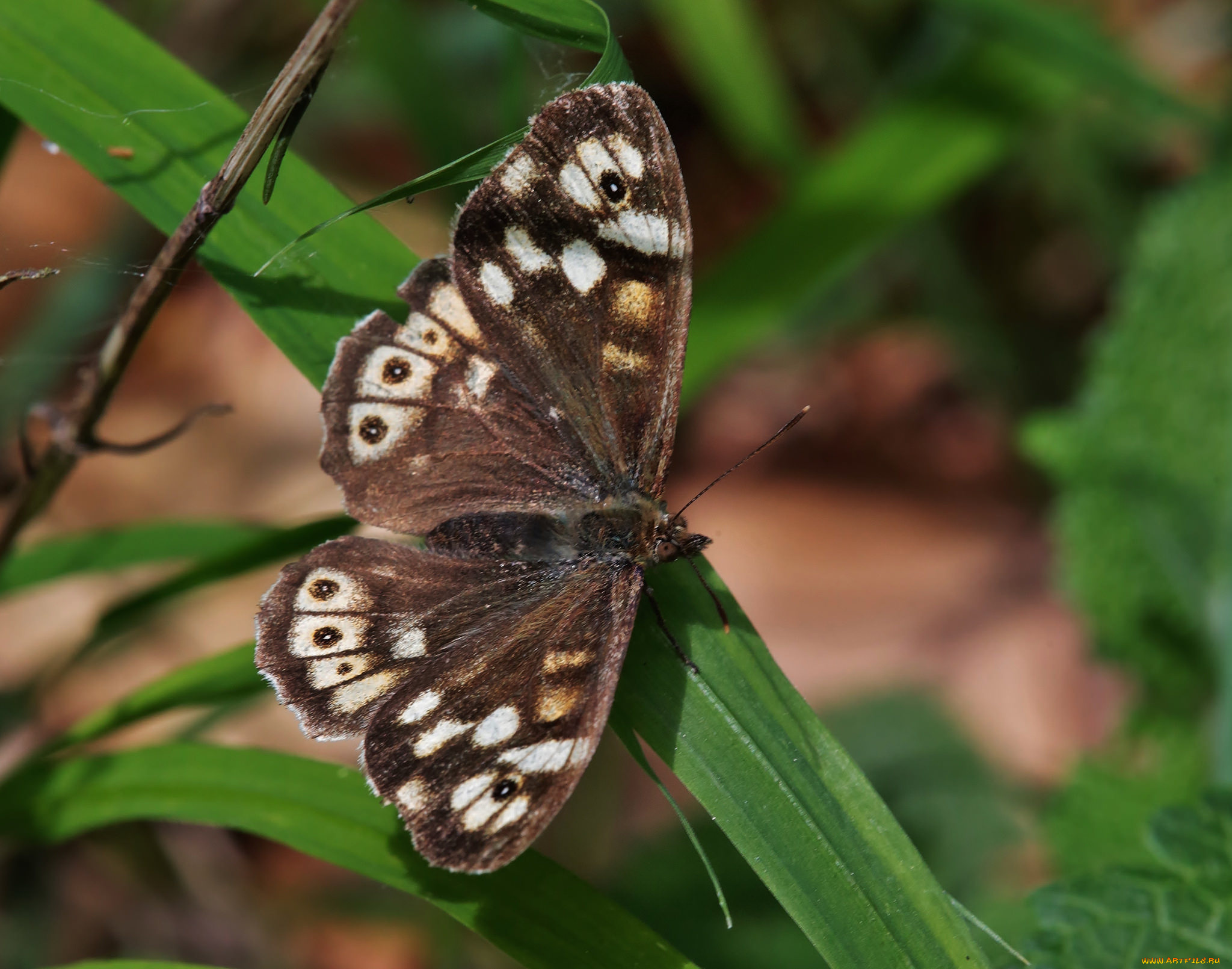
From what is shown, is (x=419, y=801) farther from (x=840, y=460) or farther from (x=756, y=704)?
(x=840, y=460)

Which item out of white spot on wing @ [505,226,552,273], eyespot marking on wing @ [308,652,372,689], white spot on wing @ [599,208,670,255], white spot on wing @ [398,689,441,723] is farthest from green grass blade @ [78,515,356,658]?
white spot on wing @ [599,208,670,255]

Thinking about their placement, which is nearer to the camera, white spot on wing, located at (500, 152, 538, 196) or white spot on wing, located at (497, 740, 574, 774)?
white spot on wing, located at (497, 740, 574, 774)

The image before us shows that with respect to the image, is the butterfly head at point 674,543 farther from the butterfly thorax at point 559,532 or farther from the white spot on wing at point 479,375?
the white spot on wing at point 479,375

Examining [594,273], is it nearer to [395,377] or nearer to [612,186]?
[612,186]

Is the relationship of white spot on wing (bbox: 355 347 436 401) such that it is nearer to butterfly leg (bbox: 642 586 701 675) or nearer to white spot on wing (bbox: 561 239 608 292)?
white spot on wing (bbox: 561 239 608 292)

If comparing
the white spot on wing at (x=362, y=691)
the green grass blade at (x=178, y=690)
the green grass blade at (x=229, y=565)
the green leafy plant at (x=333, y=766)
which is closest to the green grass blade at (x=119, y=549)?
the green leafy plant at (x=333, y=766)
